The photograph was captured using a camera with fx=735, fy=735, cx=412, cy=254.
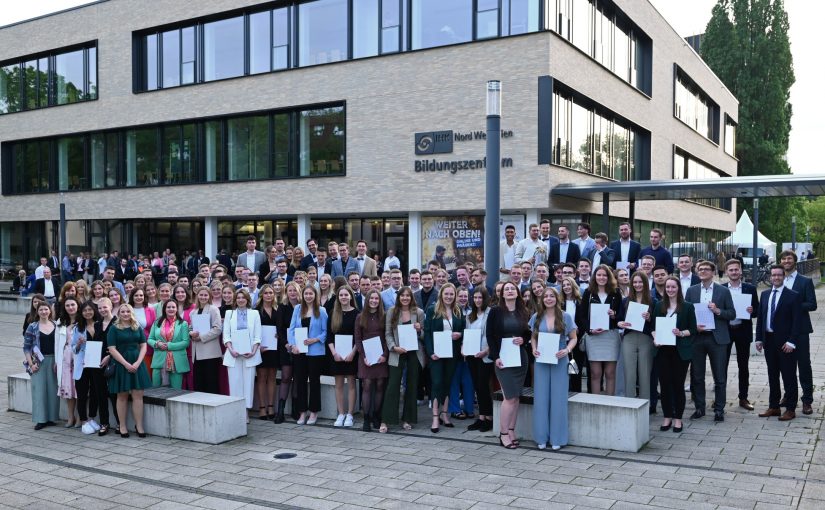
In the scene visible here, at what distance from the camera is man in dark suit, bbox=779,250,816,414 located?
9.59 metres

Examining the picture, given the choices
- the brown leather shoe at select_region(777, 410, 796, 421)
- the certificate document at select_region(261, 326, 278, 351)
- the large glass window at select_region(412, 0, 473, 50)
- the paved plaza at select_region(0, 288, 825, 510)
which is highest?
the large glass window at select_region(412, 0, 473, 50)

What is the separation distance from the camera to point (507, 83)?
69.9 ft

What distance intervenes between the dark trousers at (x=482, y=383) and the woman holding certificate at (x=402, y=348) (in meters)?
0.76

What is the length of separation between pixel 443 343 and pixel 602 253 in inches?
151

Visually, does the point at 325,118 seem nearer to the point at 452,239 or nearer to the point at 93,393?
the point at 452,239

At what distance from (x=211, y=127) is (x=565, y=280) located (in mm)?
21955

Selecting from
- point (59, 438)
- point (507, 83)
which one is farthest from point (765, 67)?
point (59, 438)

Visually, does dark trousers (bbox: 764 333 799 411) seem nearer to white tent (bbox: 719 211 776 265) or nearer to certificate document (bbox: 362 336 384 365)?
certificate document (bbox: 362 336 384 365)

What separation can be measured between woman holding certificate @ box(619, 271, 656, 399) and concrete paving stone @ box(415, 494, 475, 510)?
12.0 feet

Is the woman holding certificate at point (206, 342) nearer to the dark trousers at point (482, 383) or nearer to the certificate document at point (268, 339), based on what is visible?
the certificate document at point (268, 339)

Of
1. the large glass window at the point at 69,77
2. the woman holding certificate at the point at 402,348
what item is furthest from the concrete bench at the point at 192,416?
the large glass window at the point at 69,77

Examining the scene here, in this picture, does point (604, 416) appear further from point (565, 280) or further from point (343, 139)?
point (343, 139)

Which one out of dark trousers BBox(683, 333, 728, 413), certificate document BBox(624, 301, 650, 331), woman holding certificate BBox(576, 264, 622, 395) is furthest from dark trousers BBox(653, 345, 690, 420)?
woman holding certificate BBox(576, 264, 622, 395)

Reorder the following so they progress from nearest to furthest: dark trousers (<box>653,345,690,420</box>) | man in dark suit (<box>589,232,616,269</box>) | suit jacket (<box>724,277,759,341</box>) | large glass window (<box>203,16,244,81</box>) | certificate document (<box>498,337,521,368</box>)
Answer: certificate document (<box>498,337,521,368</box>) < dark trousers (<box>653,345,690,420</box>) < suit jacket (<box>724,277,759,341</box>) < man in dark suit (<box>589,232,616,269</box>) < large glass window (<box>203,16,244,81</box>)
